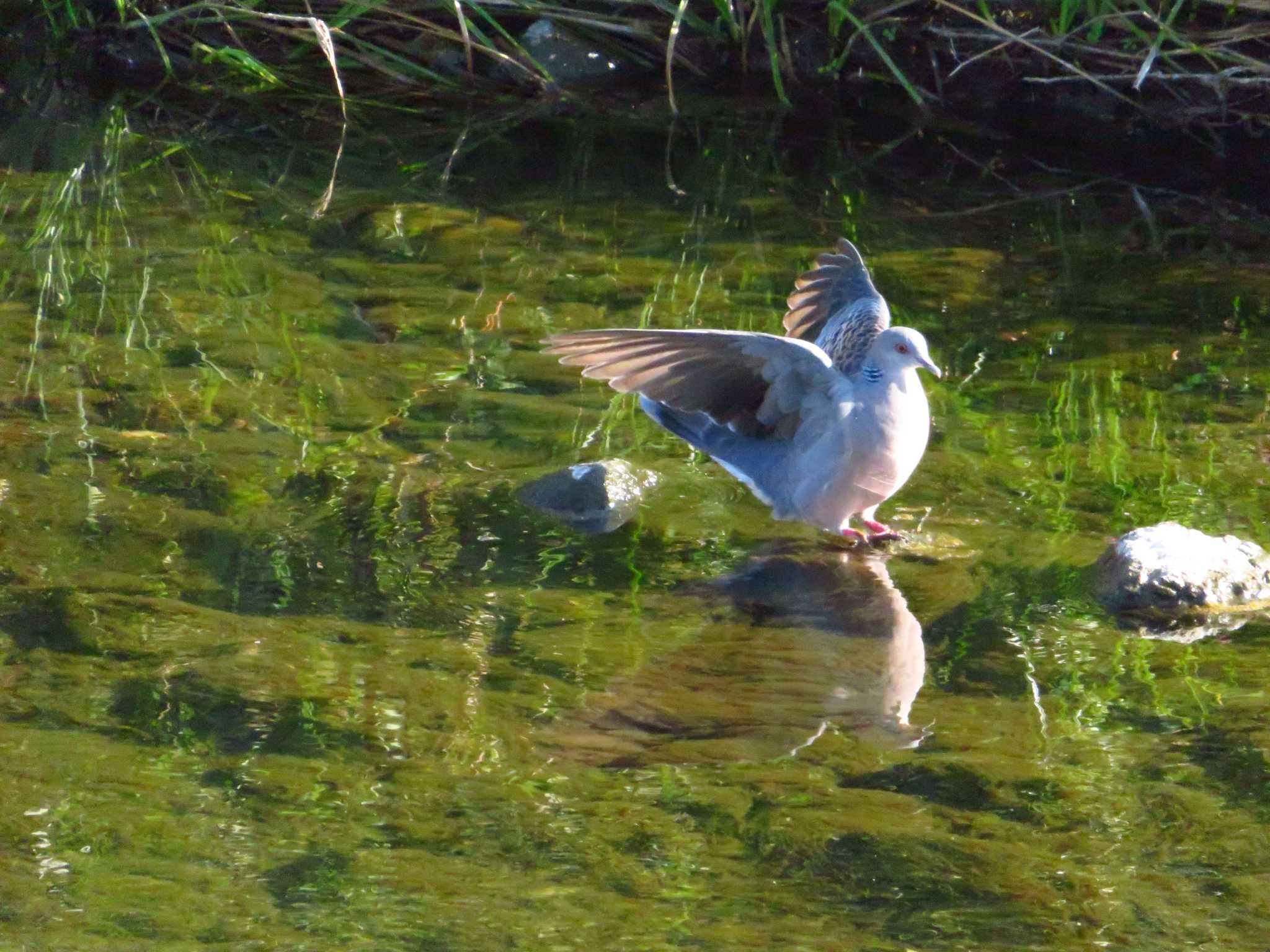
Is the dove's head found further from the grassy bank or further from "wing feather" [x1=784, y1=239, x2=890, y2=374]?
the grassy bank

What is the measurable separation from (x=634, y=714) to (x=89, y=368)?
2.11 m

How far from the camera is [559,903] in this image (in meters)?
2.24

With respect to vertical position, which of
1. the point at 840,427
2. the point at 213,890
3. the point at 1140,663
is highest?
the point at 840,427

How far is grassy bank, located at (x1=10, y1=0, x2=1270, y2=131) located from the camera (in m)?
6.68

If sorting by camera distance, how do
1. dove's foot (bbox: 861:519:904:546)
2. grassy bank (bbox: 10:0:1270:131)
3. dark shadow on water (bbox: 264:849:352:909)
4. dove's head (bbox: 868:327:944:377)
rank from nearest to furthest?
dark shadow on water (bbox: 264:849:352:909) < dove's head (bbox: 868:327:944:377) < dove's foot (bbox: 861:519:904:546) < grassy bank (bbox: 10:0:1270:131)

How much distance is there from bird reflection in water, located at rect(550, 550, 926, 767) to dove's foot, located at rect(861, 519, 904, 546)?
89mm

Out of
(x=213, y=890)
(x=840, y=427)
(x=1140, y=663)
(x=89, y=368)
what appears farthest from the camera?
(x=89, y=368)

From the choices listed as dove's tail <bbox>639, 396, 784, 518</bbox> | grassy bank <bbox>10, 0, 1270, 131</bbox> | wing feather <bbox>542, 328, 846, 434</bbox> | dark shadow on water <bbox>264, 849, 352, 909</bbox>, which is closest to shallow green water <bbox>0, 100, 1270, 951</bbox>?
dark shadow on water <bbox>264, 849, 352, 909</bbox>

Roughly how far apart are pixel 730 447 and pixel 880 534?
38cm

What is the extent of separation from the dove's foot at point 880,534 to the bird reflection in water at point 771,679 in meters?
0.09

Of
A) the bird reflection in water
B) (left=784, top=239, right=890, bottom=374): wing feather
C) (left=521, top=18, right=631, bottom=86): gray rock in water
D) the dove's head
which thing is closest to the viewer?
the bird reflection in water

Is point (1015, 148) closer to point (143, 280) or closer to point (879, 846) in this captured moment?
point (143, 280)

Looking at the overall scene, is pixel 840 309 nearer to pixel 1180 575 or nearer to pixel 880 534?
pixel 880 534

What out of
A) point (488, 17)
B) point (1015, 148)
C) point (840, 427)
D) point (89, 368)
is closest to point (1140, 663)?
point (840, 427)
